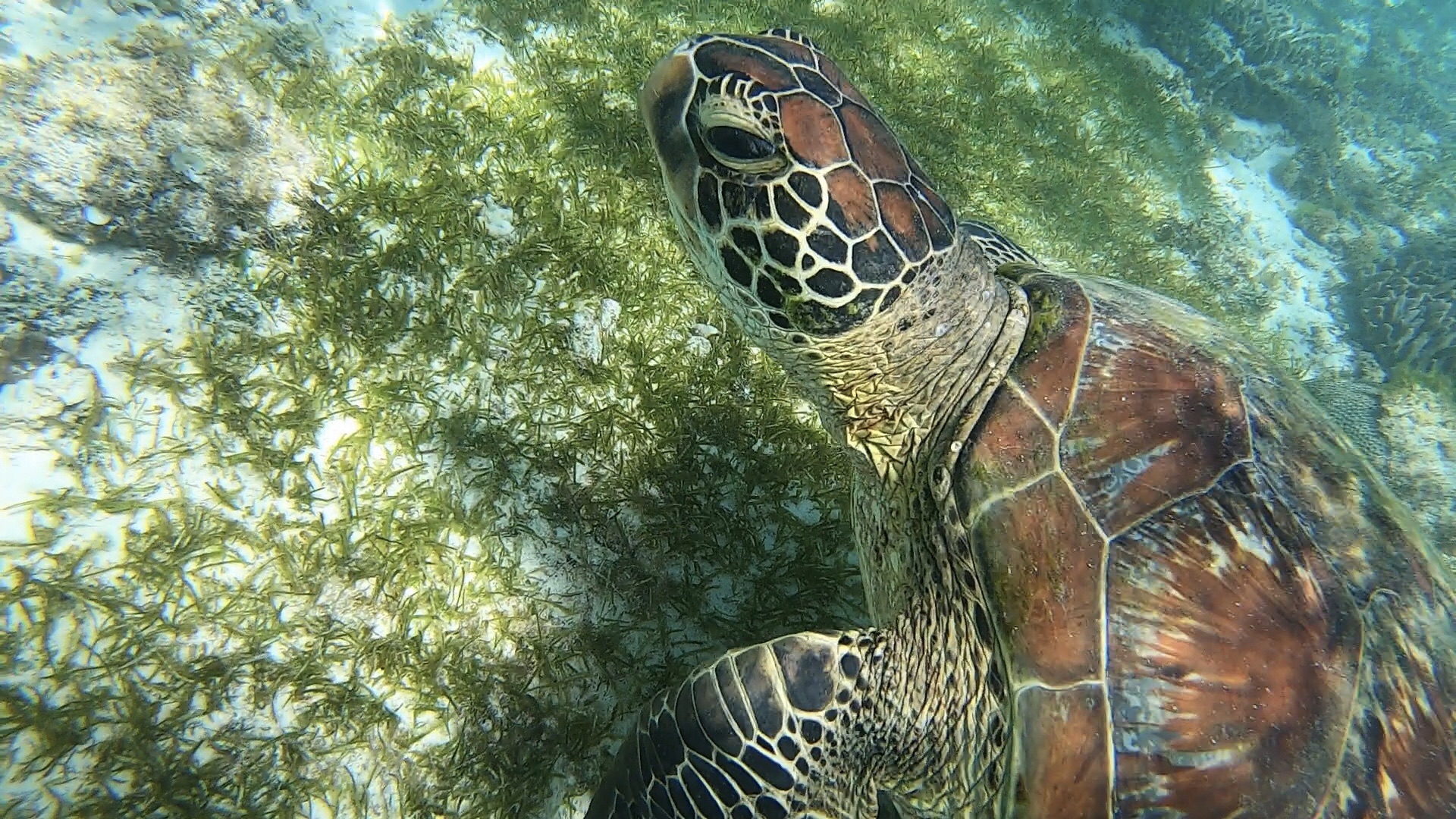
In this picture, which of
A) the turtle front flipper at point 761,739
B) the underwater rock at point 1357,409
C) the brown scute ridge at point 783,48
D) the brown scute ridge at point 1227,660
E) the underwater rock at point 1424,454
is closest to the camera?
the brown scute ridge at point 1227,660

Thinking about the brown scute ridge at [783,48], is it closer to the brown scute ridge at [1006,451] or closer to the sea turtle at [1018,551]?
the sea turtle at [1018,551]

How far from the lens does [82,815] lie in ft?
4.46

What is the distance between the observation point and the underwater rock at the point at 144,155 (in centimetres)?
174

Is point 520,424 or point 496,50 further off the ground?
point 496,50

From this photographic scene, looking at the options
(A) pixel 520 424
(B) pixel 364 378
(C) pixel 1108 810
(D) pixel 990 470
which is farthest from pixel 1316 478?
(B) pixel 364 378

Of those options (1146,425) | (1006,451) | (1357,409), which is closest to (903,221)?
(1006,451)

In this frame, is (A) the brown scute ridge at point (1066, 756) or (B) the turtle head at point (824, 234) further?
(B) the turtle head at point (824, 234)

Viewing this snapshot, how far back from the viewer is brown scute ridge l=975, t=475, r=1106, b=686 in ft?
4.22

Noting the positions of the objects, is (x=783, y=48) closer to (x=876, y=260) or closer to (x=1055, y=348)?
(x=876, y=260)

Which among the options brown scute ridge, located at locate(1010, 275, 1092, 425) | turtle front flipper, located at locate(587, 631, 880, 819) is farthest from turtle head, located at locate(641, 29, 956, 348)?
turtle front flipper, located at locate(587, 631, 880, 819)

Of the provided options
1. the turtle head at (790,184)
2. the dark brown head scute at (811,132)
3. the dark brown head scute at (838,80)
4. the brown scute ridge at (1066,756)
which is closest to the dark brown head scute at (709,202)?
the turtle head at (790,184)

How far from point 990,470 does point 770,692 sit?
2.49ft

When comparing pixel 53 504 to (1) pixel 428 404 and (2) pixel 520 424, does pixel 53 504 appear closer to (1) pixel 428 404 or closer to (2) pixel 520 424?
(1) pixel 428 404

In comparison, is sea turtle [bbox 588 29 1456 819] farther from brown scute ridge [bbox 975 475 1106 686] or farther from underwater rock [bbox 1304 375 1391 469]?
underwater rock [bbox 1304 375 1391 469]
